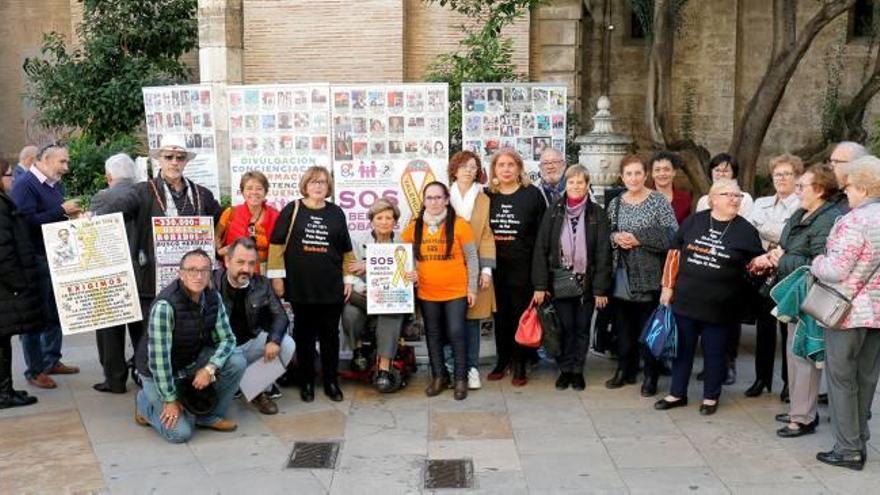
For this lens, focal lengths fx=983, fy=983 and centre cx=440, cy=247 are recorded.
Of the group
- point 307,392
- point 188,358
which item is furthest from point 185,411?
point 307,392

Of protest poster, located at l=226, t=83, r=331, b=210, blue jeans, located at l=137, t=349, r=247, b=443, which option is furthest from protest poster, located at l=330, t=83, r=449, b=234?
blue jeans, located at l=137, t=349, r=247, b=443

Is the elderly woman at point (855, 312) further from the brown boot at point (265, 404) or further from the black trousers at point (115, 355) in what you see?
the black trousers at point (115, 355)

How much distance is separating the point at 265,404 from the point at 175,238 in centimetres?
151

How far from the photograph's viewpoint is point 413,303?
7953 mm

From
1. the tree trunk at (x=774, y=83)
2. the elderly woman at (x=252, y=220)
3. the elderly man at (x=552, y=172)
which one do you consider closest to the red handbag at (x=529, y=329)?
the elderly man at (x=552, y=172)

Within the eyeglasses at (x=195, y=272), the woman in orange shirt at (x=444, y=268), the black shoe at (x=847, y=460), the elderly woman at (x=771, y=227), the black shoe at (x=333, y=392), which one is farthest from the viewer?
the black shoe at (x=333, y=392)

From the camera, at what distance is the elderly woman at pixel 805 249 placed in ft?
22.2

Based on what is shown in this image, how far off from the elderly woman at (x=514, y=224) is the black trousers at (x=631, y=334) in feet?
2.55

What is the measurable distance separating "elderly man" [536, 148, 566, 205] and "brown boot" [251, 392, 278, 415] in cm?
293

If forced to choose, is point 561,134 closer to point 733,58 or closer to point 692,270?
point 692,270

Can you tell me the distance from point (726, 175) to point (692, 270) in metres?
1.47

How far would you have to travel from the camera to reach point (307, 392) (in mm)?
7934

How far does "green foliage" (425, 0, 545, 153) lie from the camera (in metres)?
12.1

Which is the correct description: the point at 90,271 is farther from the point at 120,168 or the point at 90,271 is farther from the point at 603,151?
the point at 603,151
